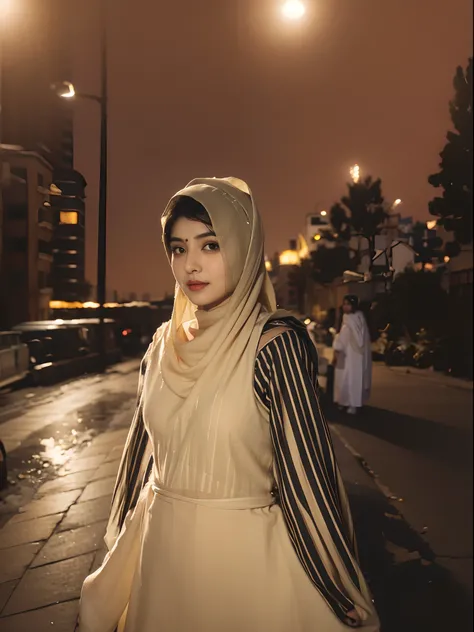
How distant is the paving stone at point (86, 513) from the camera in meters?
3.23

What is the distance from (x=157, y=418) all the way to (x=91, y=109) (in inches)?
58.4

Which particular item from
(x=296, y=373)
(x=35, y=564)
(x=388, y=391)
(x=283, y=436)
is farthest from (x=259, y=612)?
(x=388, y=391)

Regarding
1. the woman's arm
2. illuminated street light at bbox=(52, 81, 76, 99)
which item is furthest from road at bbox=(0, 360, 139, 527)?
illuminated street light at bbox=(52, 81, 76, 99)

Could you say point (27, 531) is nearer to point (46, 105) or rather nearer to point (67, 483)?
point (67, 483)

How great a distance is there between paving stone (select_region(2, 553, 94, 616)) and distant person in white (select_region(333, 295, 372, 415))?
580 cm

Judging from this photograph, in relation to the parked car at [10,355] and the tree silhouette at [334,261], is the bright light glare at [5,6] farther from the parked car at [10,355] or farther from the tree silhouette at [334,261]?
the tree silhouette at [334,261]

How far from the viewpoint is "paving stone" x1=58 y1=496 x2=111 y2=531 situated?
3.23 metres

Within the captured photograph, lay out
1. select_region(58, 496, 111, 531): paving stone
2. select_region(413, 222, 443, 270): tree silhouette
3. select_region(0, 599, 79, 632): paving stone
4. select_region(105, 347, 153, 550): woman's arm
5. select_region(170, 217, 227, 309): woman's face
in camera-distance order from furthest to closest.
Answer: select_region(58, 496, 111, 531): paving stone < select_region(413, 222, 443, 270): tree silhouette < select_region(0, 599, 79, 632): paving stone < select_region(105, 347, 153, 550): woman's arm < select_region(170, 217, 227, 309): woman's face

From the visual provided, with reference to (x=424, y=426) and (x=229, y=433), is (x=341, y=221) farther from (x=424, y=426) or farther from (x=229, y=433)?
(x=424, y=426)

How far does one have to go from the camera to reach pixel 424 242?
9.87 ft

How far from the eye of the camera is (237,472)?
1570 millimetres

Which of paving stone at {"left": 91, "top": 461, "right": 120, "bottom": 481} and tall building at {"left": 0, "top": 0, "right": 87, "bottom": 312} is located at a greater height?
tall building at {"left": 0, "top": 0, "right": 87, "bottom": 312}

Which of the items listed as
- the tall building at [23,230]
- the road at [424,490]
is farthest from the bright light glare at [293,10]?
the road at [424,490]

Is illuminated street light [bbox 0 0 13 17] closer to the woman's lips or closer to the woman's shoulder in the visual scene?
the woman's lips
